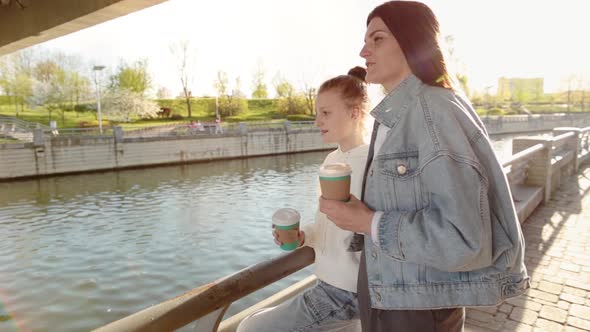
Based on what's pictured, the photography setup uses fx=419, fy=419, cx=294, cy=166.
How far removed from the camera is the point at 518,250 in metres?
1.21

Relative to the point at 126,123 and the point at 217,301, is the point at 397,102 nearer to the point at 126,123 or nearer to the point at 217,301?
the point at 217,301

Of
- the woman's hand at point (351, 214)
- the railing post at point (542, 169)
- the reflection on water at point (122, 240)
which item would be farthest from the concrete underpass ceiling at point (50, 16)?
the railing post at point (542, 169)

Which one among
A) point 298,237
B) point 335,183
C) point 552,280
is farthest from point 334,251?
point 552,280

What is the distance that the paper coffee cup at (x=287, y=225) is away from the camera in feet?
5.68

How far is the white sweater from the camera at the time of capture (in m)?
1.75

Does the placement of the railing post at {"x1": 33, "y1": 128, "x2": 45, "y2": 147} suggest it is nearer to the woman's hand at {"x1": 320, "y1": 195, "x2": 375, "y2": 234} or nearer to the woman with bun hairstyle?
the woman with bun hairstyle

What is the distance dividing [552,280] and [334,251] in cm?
356

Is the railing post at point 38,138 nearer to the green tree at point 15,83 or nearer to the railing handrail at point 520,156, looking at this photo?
the green tree at point 15,83

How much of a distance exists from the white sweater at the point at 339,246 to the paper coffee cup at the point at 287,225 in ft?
0.44

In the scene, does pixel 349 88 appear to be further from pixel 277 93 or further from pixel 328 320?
pixel 277 93

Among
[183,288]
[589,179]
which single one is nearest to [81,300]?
[183,288]

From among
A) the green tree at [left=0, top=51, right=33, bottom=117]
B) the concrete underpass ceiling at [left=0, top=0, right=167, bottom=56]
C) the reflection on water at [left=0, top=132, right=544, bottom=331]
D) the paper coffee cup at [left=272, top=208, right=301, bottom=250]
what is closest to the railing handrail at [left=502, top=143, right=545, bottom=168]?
the paper coffee cup at [left=272, top=208, right=301, bottom=250]

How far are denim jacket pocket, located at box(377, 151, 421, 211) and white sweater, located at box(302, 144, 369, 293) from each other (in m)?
0.48

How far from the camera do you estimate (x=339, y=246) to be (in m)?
1.79
